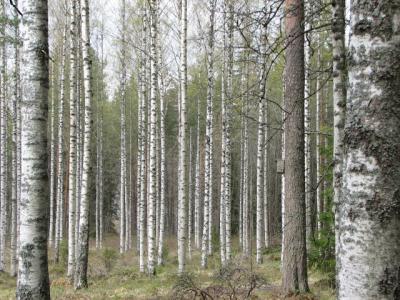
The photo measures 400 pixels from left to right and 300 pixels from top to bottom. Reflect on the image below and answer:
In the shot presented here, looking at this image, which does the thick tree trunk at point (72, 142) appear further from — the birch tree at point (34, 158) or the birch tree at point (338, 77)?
the birch tree at point (338, 77)

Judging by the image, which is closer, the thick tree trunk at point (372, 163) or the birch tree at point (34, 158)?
the thick tree trunk at point (372, 163)

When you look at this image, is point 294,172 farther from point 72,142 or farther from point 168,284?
point 72,142

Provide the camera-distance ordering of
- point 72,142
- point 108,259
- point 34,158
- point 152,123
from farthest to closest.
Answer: point 108,259
point 152,123
point 72,142
point 34,158

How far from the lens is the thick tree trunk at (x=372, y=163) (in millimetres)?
1659

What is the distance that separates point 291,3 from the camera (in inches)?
291

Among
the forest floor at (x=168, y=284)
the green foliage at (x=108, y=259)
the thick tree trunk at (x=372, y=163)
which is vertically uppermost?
the thick tree trunk at (x=372, y=163)

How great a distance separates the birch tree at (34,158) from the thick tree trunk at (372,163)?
12.8ft

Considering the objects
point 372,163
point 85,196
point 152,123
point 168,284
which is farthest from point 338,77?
point 152,123

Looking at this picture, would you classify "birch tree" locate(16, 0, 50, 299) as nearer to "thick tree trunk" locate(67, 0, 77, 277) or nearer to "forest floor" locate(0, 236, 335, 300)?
"forest floor" locate(0, 236, 335, 300)

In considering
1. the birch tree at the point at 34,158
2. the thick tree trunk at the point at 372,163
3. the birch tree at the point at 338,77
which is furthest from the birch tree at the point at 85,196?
the thick tree trunk at the point at 372,163

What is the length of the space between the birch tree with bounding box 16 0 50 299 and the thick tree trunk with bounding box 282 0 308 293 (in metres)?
4.12

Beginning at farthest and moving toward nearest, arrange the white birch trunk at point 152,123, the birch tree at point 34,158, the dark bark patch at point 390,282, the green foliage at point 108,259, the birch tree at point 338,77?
the green foliage at point 108,259 < the white birch trunk at point 152,123 < the birch tree at point 338,77 < the birch tree at point 34,158 < the dark bark patch at point 390,282

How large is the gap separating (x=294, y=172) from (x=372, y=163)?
19.0ft

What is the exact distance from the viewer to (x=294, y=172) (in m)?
7.42
